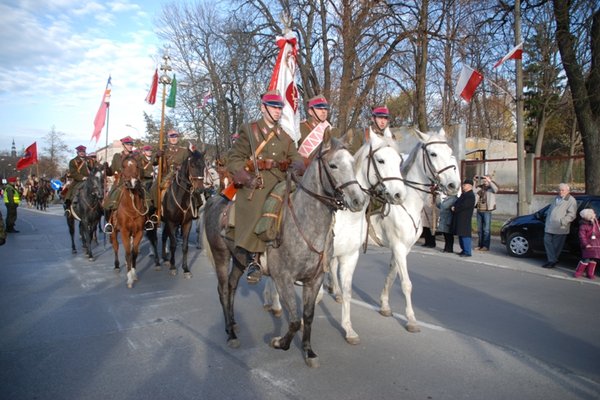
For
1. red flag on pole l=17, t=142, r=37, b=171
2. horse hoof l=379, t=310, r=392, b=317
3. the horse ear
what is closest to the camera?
horse hoof l=379, t=310, r=392, b=317

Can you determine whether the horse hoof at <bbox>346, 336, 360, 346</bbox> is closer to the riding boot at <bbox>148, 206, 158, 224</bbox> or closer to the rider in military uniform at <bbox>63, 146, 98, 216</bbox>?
the riding boot at <bbox>148, 206, 158, 224</bbox>

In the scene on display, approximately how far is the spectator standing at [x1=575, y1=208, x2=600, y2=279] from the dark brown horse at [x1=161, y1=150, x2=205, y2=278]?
7.97 m

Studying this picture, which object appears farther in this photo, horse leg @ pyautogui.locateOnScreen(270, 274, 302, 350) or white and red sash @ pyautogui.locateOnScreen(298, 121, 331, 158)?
white and red sash @ pyautogui.locateOnScreen(298, 121, 331, 158)

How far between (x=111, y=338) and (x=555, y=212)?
924 cm

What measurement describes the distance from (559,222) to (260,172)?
774 cm

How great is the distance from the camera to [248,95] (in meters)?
24.1

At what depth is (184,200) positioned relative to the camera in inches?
357

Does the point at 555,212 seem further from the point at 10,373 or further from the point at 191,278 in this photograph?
the point at 10,373

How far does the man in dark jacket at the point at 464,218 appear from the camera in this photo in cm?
1123

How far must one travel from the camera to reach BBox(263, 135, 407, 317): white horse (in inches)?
192

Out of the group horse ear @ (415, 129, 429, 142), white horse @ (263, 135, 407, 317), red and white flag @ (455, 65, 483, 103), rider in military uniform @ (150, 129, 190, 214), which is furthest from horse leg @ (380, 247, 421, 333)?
red and white flag @ (455, 65, 483, 103)

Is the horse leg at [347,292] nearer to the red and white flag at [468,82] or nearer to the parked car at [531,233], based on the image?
the parked car at [531,233]

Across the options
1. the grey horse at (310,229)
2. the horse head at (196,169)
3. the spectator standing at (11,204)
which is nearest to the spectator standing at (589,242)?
the grey horse at (310,229)

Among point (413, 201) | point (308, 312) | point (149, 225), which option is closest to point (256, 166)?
point (308, 312)
